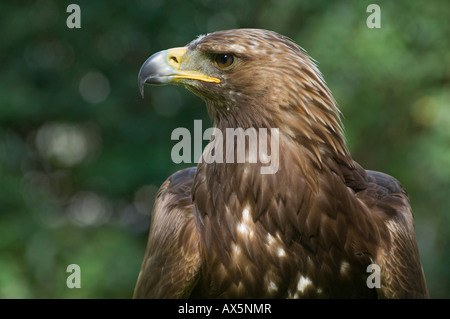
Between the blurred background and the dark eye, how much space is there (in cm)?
501

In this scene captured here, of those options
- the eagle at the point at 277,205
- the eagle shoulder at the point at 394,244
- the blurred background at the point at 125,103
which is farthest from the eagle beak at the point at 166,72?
the blurred background at the point at 125,103

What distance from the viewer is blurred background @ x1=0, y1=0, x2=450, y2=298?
7914 mm

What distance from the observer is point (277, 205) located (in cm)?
290

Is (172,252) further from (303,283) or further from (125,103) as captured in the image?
(125,103)

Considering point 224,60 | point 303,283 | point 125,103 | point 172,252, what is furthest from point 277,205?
point 125,103

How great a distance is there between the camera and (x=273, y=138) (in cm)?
291

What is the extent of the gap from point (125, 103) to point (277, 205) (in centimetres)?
584

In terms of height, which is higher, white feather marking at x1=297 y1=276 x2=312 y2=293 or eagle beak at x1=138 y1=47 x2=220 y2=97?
eagle beak at x1=138 y1=47 x2=220 y2=97

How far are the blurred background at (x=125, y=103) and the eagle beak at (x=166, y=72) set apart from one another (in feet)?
16.2

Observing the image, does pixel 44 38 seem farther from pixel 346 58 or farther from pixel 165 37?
pixel 346 58

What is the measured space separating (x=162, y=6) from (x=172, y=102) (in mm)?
1238

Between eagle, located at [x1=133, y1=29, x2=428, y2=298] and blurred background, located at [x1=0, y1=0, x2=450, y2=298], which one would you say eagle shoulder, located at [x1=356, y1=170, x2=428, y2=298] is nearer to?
eagle, located at [x1=133, y1=29, x2=428, y2=298]

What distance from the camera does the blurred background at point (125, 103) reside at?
7.91 m

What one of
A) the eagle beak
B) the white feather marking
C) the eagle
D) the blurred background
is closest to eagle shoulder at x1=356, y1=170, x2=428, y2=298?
the eagle
